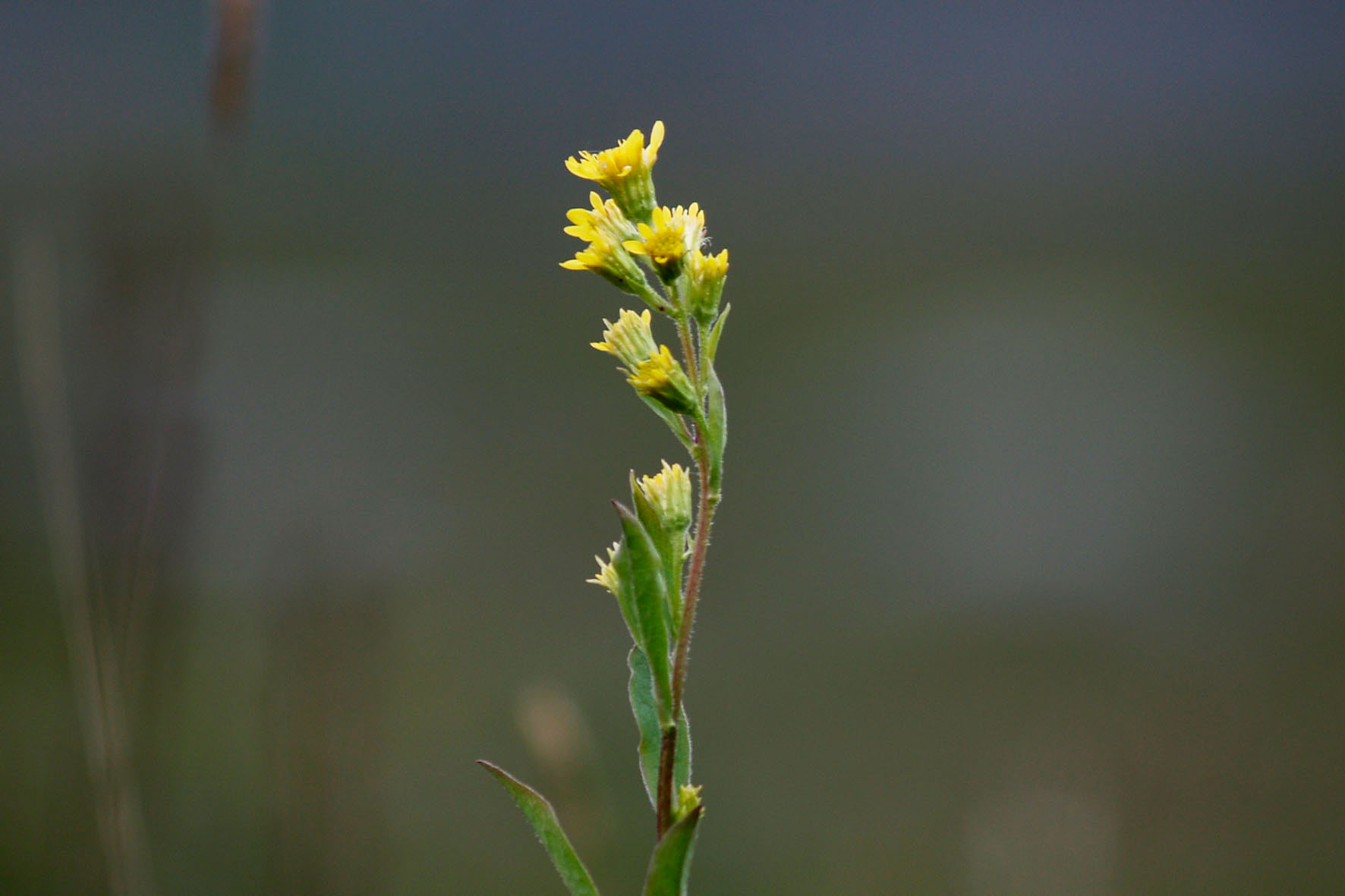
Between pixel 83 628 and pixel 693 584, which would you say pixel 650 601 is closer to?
pixel 693 584

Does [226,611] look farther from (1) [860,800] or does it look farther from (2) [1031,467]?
(2) [1031,467]

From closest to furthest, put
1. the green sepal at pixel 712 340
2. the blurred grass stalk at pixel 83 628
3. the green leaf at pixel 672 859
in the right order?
1. the green leaf at pixel 672 859
2. the green sepal at pixel 712 340
3. the blurred grass stalk at pixel 83 628

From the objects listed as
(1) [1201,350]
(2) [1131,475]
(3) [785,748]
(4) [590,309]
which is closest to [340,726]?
(3) [785,748]

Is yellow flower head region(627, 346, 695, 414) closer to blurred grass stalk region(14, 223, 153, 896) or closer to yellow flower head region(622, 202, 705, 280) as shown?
yellow flower head region(622, 202, 705, 280)

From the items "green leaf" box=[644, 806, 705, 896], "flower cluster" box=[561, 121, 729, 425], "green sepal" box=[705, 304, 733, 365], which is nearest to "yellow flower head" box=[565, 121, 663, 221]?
"flower cluster" box=[561, 121, 729, 425]

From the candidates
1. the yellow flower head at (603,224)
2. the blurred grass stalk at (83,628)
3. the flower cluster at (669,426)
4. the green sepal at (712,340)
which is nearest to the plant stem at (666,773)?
the flower cluster at (669,426)

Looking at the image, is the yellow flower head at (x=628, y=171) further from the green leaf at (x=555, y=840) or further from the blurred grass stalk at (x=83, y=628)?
the blurred grass stalk at (x=83, y=628)

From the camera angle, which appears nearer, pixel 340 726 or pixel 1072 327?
pixel 340 726
